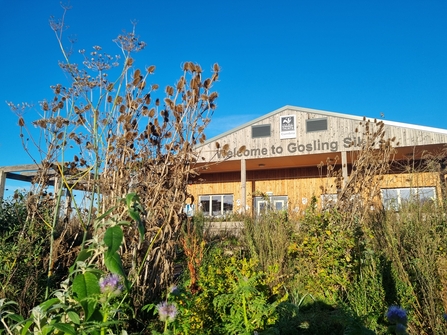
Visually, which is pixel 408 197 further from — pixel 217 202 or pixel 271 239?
pixel 217 202

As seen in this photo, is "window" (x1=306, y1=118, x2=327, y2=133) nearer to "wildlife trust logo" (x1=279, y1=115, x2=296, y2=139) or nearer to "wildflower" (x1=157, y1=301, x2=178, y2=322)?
"wildlife trust logo" (x1=279, y1=115, x2=296, y2=139)

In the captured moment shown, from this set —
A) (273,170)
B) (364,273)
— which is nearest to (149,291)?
(364,273)

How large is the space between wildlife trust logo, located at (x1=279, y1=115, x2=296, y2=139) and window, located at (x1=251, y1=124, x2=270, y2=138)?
0.60 m

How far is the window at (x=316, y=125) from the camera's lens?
52.8 ft

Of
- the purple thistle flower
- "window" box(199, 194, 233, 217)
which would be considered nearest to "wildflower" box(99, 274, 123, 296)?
the purple thistle flower

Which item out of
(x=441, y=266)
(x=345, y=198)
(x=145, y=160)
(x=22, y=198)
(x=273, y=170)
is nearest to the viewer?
(x=145, y=160)

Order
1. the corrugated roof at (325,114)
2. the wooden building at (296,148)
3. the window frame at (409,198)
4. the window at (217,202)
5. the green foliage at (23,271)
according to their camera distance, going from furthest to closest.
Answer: the window at (217,202) < the wooden building at (296,148) < the corrugated roof at (325,114) < the window frame at (409,198) < the green foliage at (23,271)

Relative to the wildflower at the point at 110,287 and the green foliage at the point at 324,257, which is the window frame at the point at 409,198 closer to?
the green foliage at the point at 324,257

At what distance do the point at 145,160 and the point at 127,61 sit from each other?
2.97 feet

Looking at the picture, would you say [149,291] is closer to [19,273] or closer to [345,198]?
[19,273]

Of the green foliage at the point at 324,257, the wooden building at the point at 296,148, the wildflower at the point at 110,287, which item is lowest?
the green foliage at the point at 324,257

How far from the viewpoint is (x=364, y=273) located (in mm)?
4047

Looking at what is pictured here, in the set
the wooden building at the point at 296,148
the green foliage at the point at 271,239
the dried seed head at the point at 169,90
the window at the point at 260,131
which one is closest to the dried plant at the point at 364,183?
the green foliage at the point at 271,239

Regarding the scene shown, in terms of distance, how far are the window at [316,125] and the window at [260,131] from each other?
5.78 feet
